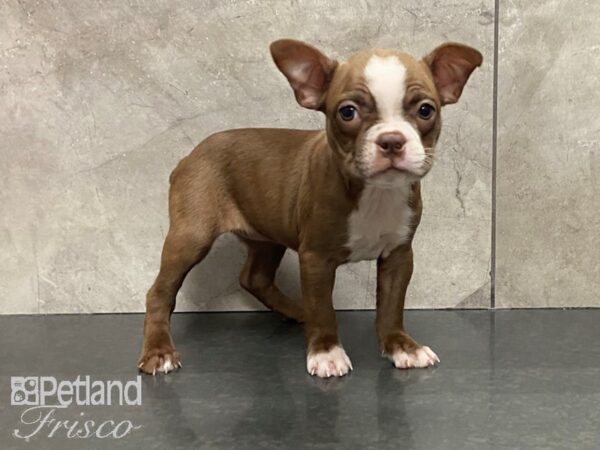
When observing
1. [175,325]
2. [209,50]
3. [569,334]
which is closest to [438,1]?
[209,50]

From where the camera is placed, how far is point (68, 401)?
2.05m

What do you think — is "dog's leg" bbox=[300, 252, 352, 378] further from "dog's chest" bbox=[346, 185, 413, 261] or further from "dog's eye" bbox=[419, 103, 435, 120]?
"dog's eye" bbox=[419, 103, 435, 120]

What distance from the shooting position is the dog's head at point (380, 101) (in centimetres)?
193

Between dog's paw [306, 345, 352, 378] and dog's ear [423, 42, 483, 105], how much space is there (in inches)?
33.2

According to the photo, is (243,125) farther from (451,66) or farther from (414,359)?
(414,359)

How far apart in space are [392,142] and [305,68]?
0.45 meters

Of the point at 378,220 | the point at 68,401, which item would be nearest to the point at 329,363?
the point at 378,220

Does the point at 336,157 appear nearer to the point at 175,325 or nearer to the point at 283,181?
the point at 283,181

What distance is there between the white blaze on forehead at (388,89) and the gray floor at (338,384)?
2.59ft

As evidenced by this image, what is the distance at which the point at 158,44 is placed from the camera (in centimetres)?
289

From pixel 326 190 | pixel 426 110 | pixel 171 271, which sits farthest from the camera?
pixel 171 271

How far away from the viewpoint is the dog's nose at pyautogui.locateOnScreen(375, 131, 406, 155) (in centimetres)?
191

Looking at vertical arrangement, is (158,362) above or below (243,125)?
below
